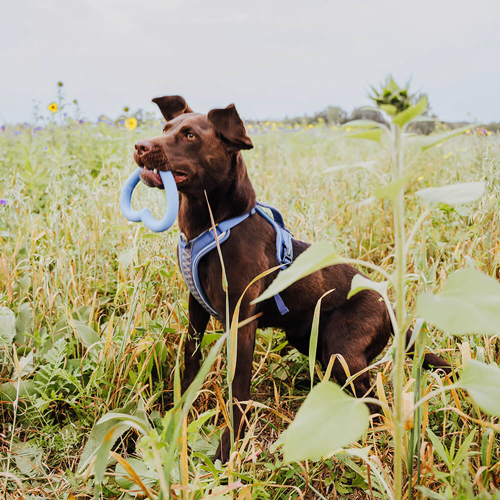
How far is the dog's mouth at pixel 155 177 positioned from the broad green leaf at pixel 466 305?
1.17 metres

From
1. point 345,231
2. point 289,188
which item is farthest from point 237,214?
point 289,188

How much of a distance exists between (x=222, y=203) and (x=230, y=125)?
0.31 m

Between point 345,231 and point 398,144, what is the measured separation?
251 centimetres

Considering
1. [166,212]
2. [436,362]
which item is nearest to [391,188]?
[166,212]

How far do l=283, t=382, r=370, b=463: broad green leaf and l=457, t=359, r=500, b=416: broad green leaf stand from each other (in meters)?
0.21

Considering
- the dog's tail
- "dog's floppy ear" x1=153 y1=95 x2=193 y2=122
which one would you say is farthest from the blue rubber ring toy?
the dog's tail

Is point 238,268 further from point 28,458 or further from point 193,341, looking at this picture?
point 28,458

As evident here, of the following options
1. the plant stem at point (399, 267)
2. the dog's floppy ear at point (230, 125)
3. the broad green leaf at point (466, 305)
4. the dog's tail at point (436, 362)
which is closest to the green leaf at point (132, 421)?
the plant stem at point (399, 267)

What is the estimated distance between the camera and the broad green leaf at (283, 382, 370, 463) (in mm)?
667

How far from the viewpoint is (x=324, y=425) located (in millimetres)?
700

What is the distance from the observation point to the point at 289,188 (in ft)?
14.0

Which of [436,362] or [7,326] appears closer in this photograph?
[436,362]

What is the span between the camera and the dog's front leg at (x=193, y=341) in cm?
196

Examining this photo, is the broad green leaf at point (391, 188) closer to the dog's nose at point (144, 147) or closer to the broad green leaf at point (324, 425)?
the broad green leaf at point (324, 425)
